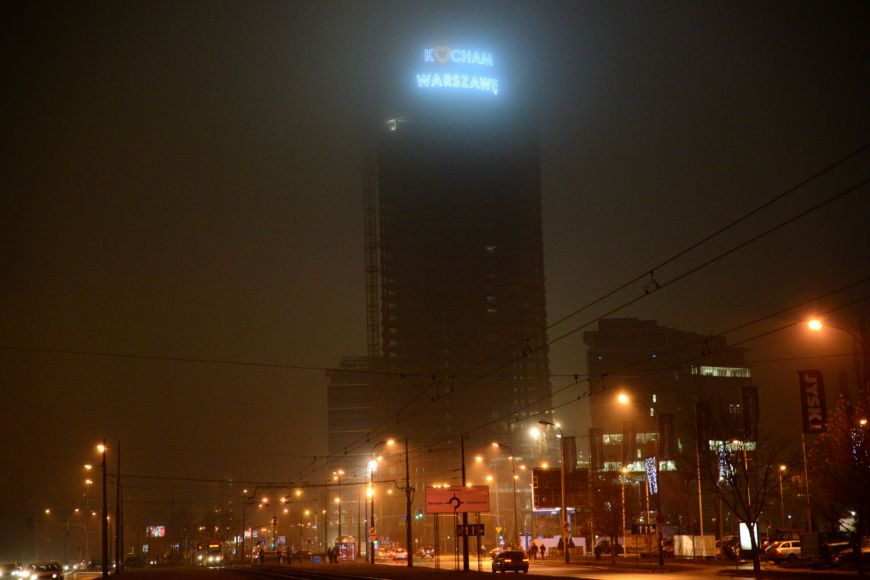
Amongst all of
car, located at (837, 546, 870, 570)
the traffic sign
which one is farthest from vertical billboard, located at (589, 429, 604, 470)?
the traffic sign

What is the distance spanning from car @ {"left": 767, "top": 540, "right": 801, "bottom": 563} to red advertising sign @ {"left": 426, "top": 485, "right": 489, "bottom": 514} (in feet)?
60.7

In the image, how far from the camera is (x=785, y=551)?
6450 cm

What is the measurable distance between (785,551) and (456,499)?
2213cm

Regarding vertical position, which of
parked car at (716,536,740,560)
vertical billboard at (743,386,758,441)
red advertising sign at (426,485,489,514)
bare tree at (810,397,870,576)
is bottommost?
parked car at (716,536,740,560)

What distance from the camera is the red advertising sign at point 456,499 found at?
60906 millimetres

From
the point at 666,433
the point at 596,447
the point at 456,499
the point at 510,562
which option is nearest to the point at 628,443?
the point at 666,433

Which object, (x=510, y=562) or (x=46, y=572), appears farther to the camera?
(x=46, y=572)

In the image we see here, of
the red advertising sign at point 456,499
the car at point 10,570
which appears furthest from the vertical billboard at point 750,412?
the car at point 10,570

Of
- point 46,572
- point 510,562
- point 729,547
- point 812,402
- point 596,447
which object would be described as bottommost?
point 46,572

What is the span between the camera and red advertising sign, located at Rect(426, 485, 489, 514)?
60.9 m

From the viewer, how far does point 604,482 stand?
8738cm

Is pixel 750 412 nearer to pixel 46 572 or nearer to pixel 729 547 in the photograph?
pixel 729 547

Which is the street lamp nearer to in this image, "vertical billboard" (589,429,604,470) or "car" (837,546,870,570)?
"car" (837,546,870,570)

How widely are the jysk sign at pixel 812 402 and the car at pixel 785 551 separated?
7.81 metres
